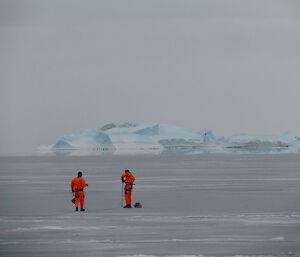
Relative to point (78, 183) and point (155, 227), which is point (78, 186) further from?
point (155, 227)

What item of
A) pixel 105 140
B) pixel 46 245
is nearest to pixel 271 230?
pixel 46 245

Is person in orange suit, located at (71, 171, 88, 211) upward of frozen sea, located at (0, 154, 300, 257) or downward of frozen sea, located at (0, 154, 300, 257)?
upward

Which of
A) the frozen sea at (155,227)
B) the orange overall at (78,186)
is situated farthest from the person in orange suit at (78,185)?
the frozen sea at (155,227)

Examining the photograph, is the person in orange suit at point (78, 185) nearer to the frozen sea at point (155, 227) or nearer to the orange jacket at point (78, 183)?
the orange jacket at point (78, 183)

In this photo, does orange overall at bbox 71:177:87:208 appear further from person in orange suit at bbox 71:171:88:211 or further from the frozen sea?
the frozen sea

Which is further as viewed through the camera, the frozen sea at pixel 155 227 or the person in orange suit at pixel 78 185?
the person in orange suit at pixel 78 185

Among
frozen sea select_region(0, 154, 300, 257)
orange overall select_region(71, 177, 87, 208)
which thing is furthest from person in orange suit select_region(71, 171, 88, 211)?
frozen sea select_region(0, 154, 300, 257)

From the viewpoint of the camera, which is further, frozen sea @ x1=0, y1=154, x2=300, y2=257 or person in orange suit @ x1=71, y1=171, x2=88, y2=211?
person in orange suit @ x1=71, y1=171, x2=88, y2=211

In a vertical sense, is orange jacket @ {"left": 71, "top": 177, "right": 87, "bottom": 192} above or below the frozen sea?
above

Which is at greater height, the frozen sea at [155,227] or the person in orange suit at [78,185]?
the person in orange suit at [78,185]

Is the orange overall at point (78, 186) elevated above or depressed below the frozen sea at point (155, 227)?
above

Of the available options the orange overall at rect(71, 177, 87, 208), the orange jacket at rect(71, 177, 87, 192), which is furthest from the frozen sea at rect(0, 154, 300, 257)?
the orange jacket at rect(71, 177, 87, 192)

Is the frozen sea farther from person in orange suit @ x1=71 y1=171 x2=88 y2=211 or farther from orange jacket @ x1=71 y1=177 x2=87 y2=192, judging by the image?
orange jacket @ x1=71 y1=177 x2=87 y2=192

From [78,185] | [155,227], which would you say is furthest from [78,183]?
[155,227]
